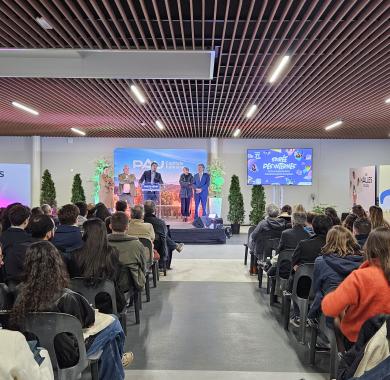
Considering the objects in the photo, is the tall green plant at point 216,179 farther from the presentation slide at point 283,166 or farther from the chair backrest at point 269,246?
the chair backrest at point 269,246

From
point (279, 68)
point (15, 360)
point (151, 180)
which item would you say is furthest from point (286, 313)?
point (151, 180)

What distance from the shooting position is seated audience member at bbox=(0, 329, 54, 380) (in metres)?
1.55

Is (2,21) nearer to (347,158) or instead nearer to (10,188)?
(10,188)

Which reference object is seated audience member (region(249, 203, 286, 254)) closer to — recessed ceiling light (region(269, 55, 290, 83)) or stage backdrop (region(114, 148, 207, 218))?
recessed ceiling light (region(269, 55, 290, 83))

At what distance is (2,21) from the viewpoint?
5.03 m

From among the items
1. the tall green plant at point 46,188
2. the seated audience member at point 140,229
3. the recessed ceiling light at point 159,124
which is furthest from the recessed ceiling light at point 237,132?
the seated audience member at point 140,229

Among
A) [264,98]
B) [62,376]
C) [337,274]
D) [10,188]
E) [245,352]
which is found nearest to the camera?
[62,376]

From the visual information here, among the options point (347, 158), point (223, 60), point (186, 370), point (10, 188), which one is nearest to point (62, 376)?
point (186, 370)

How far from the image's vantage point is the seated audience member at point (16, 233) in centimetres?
372

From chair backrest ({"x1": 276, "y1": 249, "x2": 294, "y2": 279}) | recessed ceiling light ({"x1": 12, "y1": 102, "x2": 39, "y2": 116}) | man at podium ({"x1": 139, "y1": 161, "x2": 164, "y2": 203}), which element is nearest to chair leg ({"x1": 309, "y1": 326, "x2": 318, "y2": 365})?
chair backrest ({"x1": 276, "y1": 249, "x2": 294, "y2": 279})

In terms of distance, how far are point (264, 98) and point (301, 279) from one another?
232 inches

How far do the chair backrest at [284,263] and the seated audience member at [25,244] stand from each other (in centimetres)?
258

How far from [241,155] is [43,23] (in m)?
12.5

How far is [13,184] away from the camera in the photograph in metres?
15.0
